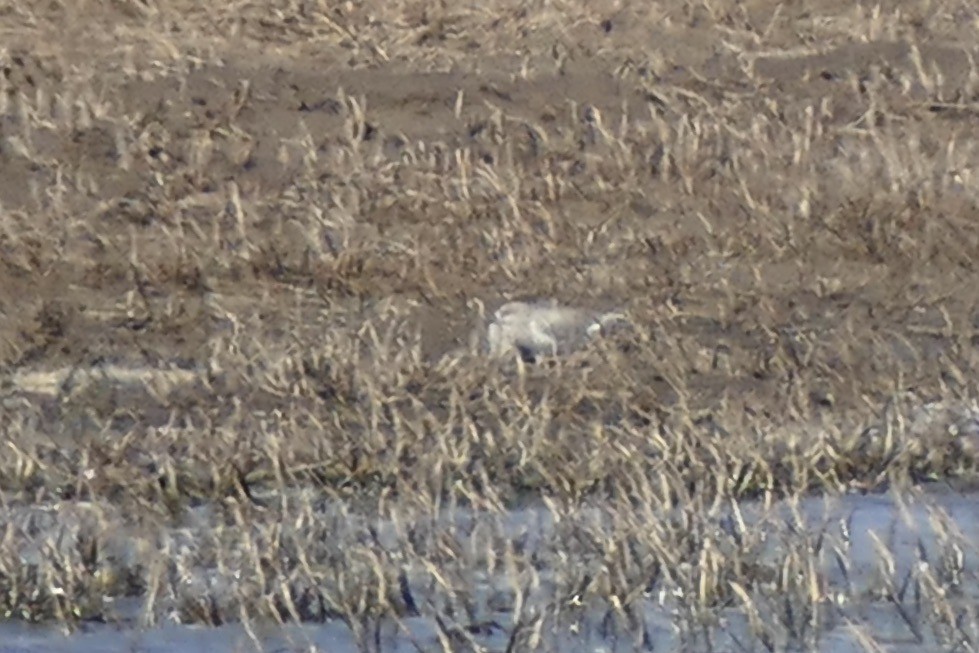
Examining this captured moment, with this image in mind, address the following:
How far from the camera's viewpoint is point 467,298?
10188 millimetres

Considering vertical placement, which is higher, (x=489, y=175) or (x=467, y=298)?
(x=489, y=175)

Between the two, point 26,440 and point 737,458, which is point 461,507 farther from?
point 26,440

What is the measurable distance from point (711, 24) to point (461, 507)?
606 cm

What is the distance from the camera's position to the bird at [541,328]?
9.41 m

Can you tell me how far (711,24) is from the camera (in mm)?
12250

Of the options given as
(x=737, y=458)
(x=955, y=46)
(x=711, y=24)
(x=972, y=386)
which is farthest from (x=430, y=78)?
(x=737, y=458)

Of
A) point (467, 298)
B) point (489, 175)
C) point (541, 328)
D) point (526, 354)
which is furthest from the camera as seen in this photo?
point (489, 175)

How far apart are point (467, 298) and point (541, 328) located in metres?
0.67

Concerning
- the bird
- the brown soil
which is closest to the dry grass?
the brown soil

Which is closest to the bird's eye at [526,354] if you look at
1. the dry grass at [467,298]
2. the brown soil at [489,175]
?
the dry grass at [467,298]

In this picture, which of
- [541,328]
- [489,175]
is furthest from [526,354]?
[489,175]

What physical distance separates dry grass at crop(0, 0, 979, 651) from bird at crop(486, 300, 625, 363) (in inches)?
7.2

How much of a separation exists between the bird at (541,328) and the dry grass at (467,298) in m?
0.18

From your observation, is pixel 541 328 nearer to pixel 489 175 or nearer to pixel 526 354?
pixel 526 354
